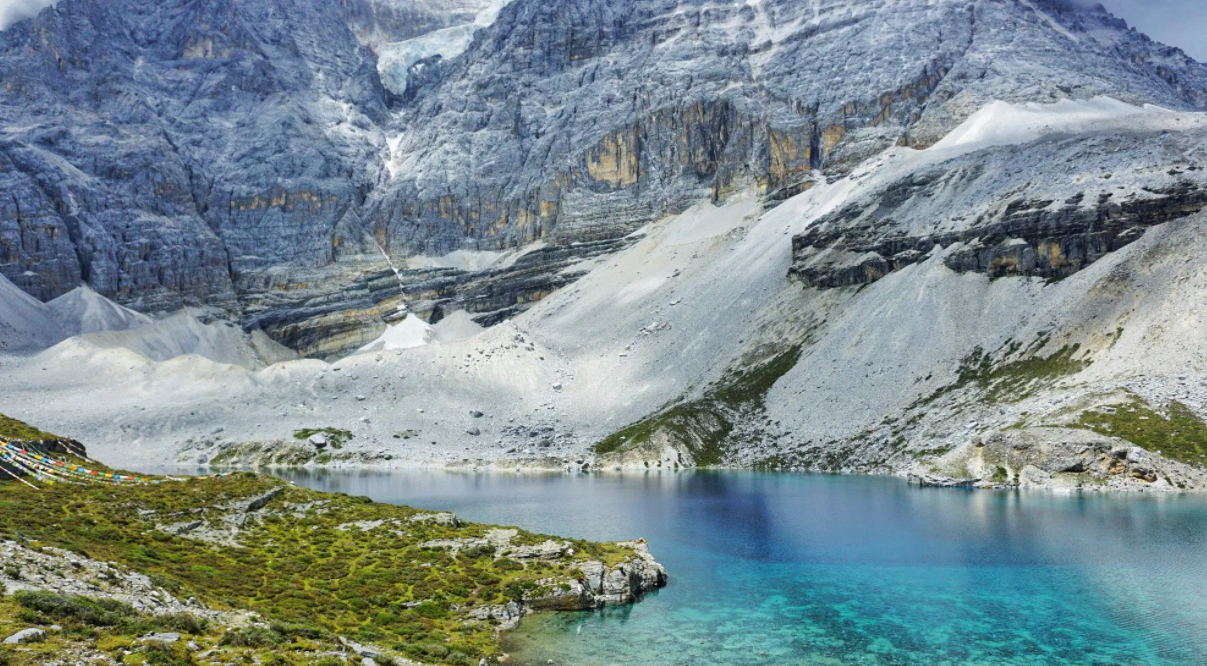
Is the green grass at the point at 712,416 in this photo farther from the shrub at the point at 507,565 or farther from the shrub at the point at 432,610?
the shrub at the point at 432,610

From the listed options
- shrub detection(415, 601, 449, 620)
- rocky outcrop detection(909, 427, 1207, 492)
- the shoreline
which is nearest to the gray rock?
shrub detection(415, 601, 449, 620)

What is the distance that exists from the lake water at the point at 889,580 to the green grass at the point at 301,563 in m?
4.14

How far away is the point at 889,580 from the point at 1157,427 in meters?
65.4

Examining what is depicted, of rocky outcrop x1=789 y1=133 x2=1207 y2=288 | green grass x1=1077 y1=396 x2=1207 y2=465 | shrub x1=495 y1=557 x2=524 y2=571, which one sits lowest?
shrub x1=495 y1=557 x2=524 y2=571

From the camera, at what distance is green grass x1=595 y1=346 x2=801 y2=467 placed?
144750 mm

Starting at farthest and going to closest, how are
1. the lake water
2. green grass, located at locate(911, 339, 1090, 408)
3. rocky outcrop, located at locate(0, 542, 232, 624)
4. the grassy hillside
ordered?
green grass, located at locate(911, 339, 1090, 408)
the lake water
rocky outcrop, located at locate(0, 542, 232, 624)
the grassy hillside

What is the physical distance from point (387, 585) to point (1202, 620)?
39672 mm

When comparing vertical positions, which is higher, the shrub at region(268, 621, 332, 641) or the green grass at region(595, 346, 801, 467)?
the green grass at region(595, 346, 801, 467)

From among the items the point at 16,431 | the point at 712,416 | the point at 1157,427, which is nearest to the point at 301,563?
the point at 16,431

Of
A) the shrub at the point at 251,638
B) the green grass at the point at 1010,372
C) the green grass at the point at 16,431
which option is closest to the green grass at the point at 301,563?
the shrub at the point at 251,638

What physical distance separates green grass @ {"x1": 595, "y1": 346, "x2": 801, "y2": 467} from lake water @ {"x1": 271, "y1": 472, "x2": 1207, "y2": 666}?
4744 centimetres

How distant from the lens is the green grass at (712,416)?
14475 cm

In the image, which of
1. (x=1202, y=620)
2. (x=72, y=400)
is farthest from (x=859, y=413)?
(x=72, y=400)

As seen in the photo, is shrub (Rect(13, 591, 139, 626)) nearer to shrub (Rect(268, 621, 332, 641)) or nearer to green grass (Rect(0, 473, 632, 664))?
green grass (Rect(0, 473, 632, 664))
